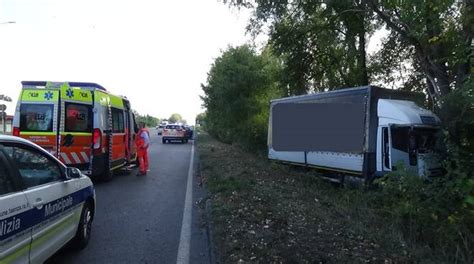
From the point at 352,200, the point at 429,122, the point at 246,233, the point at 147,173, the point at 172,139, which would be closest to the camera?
the point at 246,233

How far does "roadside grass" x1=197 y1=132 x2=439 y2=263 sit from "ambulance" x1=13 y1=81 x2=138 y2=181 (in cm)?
349

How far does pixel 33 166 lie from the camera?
5.09m

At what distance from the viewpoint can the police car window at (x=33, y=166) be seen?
457 cm

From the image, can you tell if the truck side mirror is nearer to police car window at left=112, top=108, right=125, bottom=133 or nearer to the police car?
police car window at left=112, top=108, right=125, bottom=133

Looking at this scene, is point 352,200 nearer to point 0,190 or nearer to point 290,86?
point 0,190

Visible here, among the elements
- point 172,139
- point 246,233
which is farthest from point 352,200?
point 172,139

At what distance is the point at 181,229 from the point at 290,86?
1420cm

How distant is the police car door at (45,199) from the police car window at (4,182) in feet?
0.76

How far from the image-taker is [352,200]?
33.0ft

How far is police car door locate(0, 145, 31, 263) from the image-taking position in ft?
12.6

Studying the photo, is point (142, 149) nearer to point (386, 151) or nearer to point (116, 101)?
point (116, 101)

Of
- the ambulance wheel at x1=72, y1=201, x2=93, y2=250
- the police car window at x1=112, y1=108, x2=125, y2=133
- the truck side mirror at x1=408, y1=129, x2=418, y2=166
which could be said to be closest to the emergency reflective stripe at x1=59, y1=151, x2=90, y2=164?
the police car window at x1=112, y1=108, x2=125, y2=133

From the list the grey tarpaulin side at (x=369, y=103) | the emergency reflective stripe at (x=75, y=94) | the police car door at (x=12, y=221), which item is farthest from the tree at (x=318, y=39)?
the police car door at (x=12, y=221)

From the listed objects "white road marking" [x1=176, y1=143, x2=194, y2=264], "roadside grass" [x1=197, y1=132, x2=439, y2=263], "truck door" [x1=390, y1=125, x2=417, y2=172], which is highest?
"truck door" [x1=390, y1=125, x2=417, y2=172]
